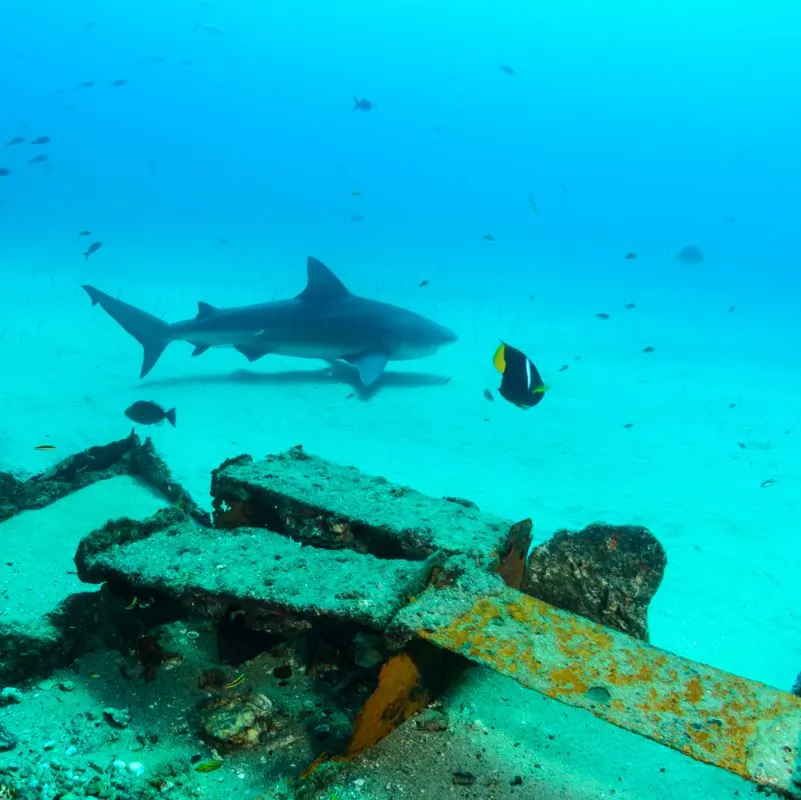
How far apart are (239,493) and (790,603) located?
4483mm

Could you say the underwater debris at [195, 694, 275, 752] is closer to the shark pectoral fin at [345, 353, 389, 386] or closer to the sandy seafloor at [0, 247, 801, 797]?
the sandy seafloor at [0, 247, 801, 797]

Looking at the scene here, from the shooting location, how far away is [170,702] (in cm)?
310

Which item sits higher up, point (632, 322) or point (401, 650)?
point (401, 650)

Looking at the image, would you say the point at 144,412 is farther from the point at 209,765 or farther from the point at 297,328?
the point at 209,765

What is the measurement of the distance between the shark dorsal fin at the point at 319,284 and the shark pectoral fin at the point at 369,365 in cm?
115

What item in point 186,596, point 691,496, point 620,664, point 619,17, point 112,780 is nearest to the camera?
point 112,780

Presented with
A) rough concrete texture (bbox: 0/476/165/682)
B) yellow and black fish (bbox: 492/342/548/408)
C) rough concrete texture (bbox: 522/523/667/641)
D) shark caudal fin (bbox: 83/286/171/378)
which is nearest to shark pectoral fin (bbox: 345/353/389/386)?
shark caudal fin (bbox: 83/286/171/378)

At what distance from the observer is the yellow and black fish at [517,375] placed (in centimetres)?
483

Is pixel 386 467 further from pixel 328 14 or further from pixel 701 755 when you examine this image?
pixel 328 14

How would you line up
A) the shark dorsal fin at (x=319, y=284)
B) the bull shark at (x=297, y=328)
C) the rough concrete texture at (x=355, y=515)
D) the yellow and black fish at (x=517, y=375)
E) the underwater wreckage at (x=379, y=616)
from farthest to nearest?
the shark dorsal fin at (x=319, y=284)
the bull shark at (x=297, y=328)
the yellow and black fish at (x=517, y=375)
the rough concrete texture at (x=355, y=515)
the underwater wreckage at (x=379, y=616)

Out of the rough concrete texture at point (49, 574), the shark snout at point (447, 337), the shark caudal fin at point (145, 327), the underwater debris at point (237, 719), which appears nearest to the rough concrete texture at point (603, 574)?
the underwater debris at point (237, 719)

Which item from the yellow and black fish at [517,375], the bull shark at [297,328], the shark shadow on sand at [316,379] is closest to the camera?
the yellow and black fish at [517,375]

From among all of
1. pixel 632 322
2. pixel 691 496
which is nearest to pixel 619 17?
pixel 632 322

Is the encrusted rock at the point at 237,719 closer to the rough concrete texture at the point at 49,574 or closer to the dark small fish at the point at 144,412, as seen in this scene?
the rough concrete texture at the point at 49,574
